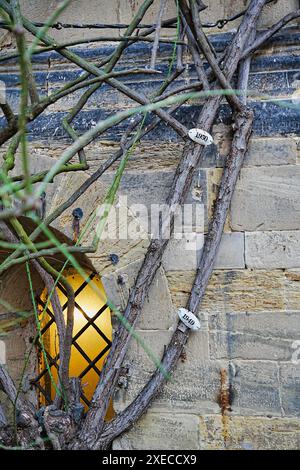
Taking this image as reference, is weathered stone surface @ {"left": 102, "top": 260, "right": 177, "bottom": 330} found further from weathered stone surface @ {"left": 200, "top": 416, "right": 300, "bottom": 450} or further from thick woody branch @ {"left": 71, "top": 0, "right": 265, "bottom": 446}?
weathered stone surface @ {"left": 200, "top": 416, "right": 300, "bottom": 450}

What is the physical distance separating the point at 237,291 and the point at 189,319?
0.65 feet

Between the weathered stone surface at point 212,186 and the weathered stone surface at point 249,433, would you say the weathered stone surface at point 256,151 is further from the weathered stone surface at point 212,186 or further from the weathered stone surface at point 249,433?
the weathered stone surface at point 249,433

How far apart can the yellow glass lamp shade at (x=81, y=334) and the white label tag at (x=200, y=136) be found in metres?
0.66

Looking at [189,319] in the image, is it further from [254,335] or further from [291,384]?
[291,384]

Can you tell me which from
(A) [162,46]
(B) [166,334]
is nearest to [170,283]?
(B) [166,334]

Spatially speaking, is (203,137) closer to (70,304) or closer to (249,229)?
(249,229)

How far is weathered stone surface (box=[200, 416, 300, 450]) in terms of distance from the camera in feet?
7.48

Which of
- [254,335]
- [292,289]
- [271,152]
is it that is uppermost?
[271,152]

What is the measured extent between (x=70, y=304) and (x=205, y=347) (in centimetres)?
51

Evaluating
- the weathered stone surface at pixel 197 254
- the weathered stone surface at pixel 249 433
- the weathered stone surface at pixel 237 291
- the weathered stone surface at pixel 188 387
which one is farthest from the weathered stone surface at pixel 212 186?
the weathered stone surface at pixel 249 433

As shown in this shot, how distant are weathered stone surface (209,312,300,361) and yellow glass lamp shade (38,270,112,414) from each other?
456 mm

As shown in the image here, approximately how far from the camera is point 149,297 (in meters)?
2.45

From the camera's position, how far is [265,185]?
7.89ft

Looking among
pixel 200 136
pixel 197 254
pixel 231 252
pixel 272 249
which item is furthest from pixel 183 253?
pixel 200 136
